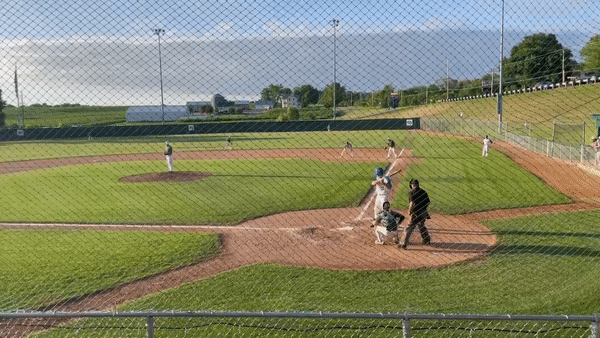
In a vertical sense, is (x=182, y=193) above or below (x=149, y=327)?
below

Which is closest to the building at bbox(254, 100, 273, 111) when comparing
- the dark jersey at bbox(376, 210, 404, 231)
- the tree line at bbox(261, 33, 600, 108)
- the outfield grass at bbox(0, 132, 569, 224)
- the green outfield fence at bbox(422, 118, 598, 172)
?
the tree line at bbox(261, 33, 600, 108)

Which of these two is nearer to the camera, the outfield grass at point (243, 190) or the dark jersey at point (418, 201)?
the dark jersey at point (418, 201)

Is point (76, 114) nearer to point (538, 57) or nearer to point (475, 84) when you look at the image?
point (475, 84)

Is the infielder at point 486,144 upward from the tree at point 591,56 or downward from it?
downward

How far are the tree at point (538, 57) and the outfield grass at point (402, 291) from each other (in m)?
3.34

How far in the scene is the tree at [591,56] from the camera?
752 cm

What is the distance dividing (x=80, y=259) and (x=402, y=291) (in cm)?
638

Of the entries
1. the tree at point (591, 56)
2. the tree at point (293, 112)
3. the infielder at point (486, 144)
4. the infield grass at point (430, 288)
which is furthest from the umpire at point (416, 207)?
the infielder at point (486, 144)

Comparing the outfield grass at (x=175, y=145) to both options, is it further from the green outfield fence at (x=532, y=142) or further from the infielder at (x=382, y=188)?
the infielder at (x=382, y=188)

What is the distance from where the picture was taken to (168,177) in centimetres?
2348

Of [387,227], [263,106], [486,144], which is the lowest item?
[387,227]

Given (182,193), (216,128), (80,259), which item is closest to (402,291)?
(80,259)

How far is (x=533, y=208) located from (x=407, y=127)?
14.3 m

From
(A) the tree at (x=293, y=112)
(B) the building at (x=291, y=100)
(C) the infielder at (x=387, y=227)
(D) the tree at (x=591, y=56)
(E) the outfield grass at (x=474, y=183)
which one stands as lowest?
(E) the outfield grass at (x=474, y=183)
